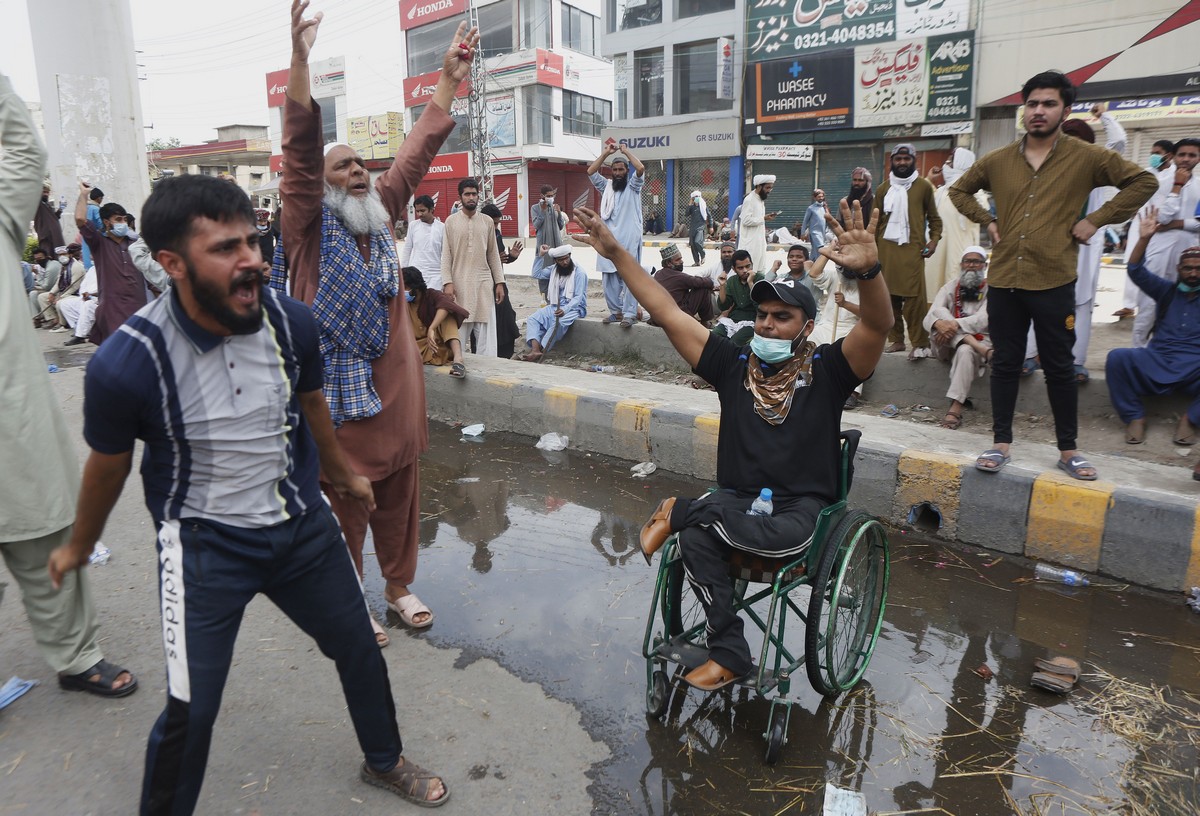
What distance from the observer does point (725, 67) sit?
89.3 feet

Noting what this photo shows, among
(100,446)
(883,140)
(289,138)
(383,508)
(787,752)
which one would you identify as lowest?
(787,752)

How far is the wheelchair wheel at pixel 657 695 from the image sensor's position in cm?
292

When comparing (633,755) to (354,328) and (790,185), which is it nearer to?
(354,328)

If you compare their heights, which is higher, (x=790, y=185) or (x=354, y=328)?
(x=790, y=185)

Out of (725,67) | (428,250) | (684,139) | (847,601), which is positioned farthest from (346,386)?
(684,139)

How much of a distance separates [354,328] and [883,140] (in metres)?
23.9

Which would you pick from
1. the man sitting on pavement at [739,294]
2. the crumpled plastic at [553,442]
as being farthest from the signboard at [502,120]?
the crumpled plastic at [553,442]

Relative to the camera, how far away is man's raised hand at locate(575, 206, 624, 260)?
10.2 feet

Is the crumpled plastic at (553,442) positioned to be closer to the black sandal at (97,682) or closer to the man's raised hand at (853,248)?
the black sandal at (97,682)

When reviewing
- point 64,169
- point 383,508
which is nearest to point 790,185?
point 64,169

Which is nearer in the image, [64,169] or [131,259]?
[131,259]

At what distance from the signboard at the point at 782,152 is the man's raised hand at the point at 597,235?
2411 centimetres

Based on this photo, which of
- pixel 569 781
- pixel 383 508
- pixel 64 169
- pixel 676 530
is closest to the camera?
pixel 569 781

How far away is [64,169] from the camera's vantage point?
1204 centimetres
